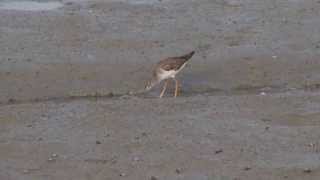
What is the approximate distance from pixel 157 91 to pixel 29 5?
5.19 metres

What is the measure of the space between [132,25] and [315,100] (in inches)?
186

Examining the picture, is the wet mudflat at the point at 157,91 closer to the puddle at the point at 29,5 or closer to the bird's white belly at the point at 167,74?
the puddle at the point at 29,5

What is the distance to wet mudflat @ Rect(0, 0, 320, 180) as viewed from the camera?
9.30 m

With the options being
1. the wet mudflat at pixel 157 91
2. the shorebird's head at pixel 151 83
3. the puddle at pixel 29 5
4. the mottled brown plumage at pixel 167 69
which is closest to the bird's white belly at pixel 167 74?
the mottled brown plumage at pixel 167 69

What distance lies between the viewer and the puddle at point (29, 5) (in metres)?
17.0

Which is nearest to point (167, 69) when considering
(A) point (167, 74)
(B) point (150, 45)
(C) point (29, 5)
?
(A) point (167, 74)

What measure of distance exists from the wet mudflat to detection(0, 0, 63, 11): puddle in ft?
0.07

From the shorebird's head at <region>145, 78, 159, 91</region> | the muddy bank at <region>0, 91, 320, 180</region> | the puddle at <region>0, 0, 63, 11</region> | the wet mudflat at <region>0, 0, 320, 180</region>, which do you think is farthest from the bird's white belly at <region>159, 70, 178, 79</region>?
the puddle at <region>0, 0, 63, 11</region>

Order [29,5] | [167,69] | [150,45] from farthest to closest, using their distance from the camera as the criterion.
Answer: [29,5], [150,45], [167,69]

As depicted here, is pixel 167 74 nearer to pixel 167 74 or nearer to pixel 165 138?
pixel 167 74

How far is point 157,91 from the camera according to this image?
12789 millimetres

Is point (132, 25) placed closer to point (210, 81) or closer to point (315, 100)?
point (210, 81)

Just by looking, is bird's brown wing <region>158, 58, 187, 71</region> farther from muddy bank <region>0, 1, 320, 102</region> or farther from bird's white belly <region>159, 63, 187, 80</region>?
muddy bank <region>0, 1, 320, 102</region>

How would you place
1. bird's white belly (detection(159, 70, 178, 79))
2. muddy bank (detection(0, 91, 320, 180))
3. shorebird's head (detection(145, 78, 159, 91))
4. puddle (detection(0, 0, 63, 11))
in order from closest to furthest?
muddy bank (detection(0, 91, 320, 180)) < bird's white belly (detection(159, 70, 178, 79)) < shorebird's head (detection(145, 78, 159, 91)) < puddle (detection(0, 0, 63, 11))
